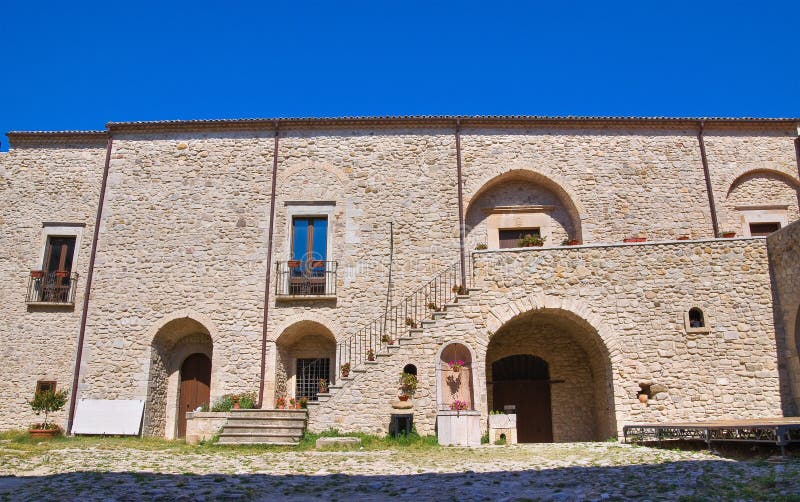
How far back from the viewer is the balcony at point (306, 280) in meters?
15.9

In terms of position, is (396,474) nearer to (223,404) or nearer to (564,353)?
(223,404)

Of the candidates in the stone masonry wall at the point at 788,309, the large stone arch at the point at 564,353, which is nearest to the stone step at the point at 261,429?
the large stone arch at the point at 564,353

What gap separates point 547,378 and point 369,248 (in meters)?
5.68

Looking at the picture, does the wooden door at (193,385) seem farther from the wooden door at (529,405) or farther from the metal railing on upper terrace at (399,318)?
the wooden door at (529,405)

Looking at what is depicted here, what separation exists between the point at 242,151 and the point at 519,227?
7981 millimetres

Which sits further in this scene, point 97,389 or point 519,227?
point 519,227

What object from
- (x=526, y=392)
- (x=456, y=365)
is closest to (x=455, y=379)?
(x=456, y=365)

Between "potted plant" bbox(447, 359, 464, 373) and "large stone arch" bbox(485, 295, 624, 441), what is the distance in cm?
97

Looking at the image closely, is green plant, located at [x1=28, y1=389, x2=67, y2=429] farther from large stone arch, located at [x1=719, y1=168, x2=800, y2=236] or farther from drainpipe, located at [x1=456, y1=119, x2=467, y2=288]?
large stone arch, located at [x1=719, y1=168, x2=800, y2=236]

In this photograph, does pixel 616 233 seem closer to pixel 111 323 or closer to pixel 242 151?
pixel 242 151

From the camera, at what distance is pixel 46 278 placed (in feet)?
54.3

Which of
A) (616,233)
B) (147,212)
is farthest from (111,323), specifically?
(616,233)

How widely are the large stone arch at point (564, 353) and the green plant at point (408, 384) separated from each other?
206 cm

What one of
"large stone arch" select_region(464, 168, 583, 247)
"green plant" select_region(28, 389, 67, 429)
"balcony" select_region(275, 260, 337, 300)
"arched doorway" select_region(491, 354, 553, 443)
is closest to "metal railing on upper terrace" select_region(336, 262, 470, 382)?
"balcony" select_region(275, 260, 337, 300)
